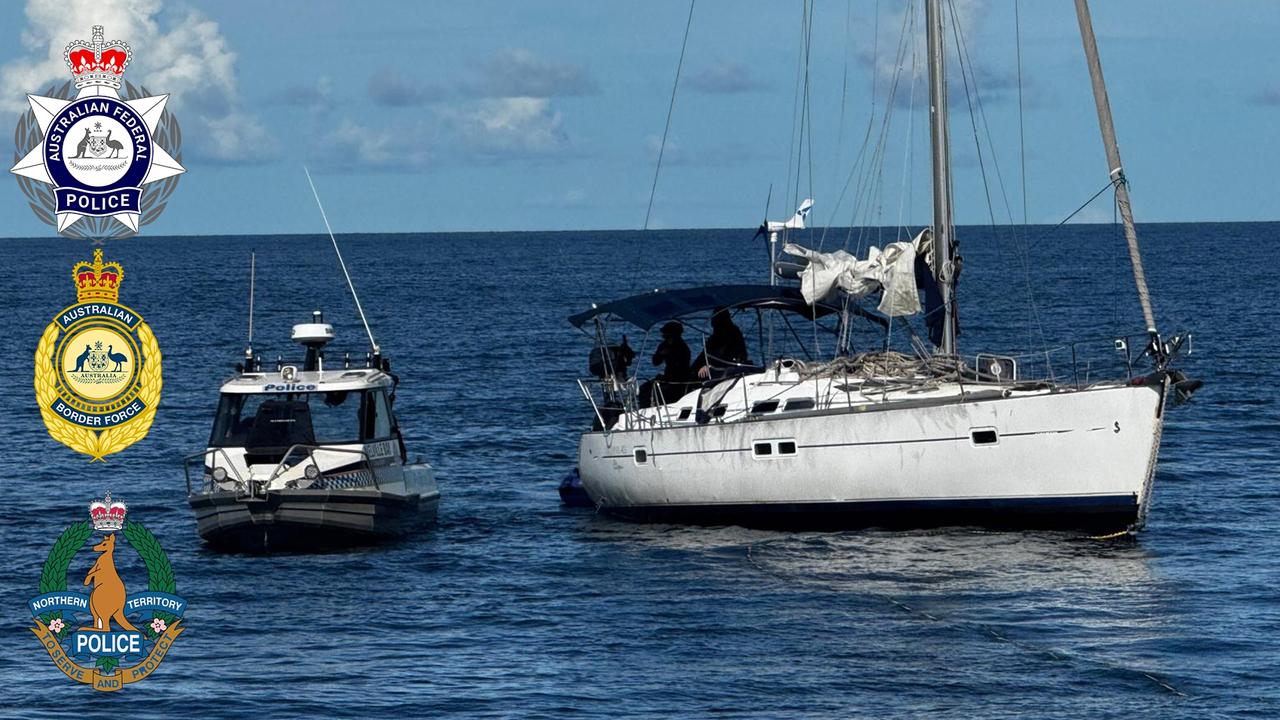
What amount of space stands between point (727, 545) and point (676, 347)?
4791mm

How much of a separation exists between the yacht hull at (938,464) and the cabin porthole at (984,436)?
15 millimetres

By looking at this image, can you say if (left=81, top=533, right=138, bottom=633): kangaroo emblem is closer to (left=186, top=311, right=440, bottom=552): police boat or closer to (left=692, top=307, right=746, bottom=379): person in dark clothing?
(left=186, top=311, right=440, bottom=552): police boat

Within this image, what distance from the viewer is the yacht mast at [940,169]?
30047 millimetres

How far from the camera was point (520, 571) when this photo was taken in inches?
1046

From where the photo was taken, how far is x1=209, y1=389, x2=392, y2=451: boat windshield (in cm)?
2752

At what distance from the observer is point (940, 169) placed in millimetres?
30625

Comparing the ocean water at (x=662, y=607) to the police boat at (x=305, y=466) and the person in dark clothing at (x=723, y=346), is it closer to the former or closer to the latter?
the police boat at (x=305, y=466)

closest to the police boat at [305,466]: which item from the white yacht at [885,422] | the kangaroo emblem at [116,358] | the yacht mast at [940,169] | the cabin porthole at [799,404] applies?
the kangaroo emblem at [116,358]

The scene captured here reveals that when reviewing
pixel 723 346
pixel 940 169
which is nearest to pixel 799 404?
pixel 723 346

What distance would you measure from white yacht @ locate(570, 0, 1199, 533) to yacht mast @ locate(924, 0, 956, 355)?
34mm

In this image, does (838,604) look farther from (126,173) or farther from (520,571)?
(126,173)

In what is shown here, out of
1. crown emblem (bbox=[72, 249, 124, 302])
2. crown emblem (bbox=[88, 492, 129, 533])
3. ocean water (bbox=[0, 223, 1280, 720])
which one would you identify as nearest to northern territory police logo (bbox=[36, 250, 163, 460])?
crown emblem (bbox=[72, 249, 124, 302])

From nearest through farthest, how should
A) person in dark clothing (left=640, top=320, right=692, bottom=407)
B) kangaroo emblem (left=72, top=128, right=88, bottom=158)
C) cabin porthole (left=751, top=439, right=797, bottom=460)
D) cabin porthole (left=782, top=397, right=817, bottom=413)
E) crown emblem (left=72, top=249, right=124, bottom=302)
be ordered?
crown emblem (left=72, top=249, right=124, bottom=302)
kangaroo emblem (left=72, top=128, right=88, bottom=158)
cabin porthole (left=751, top=439, right=797, bottom=460)
cabin porthole (left=782, top=397, right=817, bottom=413)
person in dark clothing (left=640, top=320, right=692, bottom=407)

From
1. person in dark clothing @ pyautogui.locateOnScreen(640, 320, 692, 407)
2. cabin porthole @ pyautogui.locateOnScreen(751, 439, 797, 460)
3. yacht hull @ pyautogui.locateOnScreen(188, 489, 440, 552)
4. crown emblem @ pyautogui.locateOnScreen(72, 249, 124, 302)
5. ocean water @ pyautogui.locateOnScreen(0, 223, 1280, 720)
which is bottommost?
ocean water @ pyautogui.locateOnScreen(0, 223, 1280, 720)
